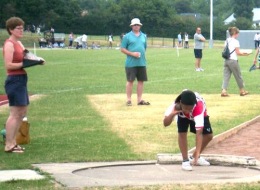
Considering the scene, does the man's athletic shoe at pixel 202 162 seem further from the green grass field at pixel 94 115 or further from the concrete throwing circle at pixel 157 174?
the green grass field at pixel 94 115

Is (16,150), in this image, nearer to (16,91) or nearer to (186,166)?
(16,91)

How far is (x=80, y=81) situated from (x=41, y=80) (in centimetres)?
168

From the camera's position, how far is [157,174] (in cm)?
977

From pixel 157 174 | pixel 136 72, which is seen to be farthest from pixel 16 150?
pixel 136 72

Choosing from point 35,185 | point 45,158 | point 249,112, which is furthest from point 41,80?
point 35,185

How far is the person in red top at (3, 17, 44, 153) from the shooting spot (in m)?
11.4

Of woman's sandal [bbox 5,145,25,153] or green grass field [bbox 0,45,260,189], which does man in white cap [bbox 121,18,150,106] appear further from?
woman's sandal [bbox 5,145,25,153]

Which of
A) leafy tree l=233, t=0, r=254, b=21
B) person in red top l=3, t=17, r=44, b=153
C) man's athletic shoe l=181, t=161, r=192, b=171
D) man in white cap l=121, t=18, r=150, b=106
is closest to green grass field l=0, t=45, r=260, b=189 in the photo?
person in red top l=3, t=17, r=44, b=153

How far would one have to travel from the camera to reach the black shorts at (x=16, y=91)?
1148 cm

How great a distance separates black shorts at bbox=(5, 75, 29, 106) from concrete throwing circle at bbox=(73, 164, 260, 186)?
6.17 feet

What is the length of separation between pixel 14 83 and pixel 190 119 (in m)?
2.82

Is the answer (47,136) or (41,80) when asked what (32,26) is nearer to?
(41,80)

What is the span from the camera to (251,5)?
136 meters

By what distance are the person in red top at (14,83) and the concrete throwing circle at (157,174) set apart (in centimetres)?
176
